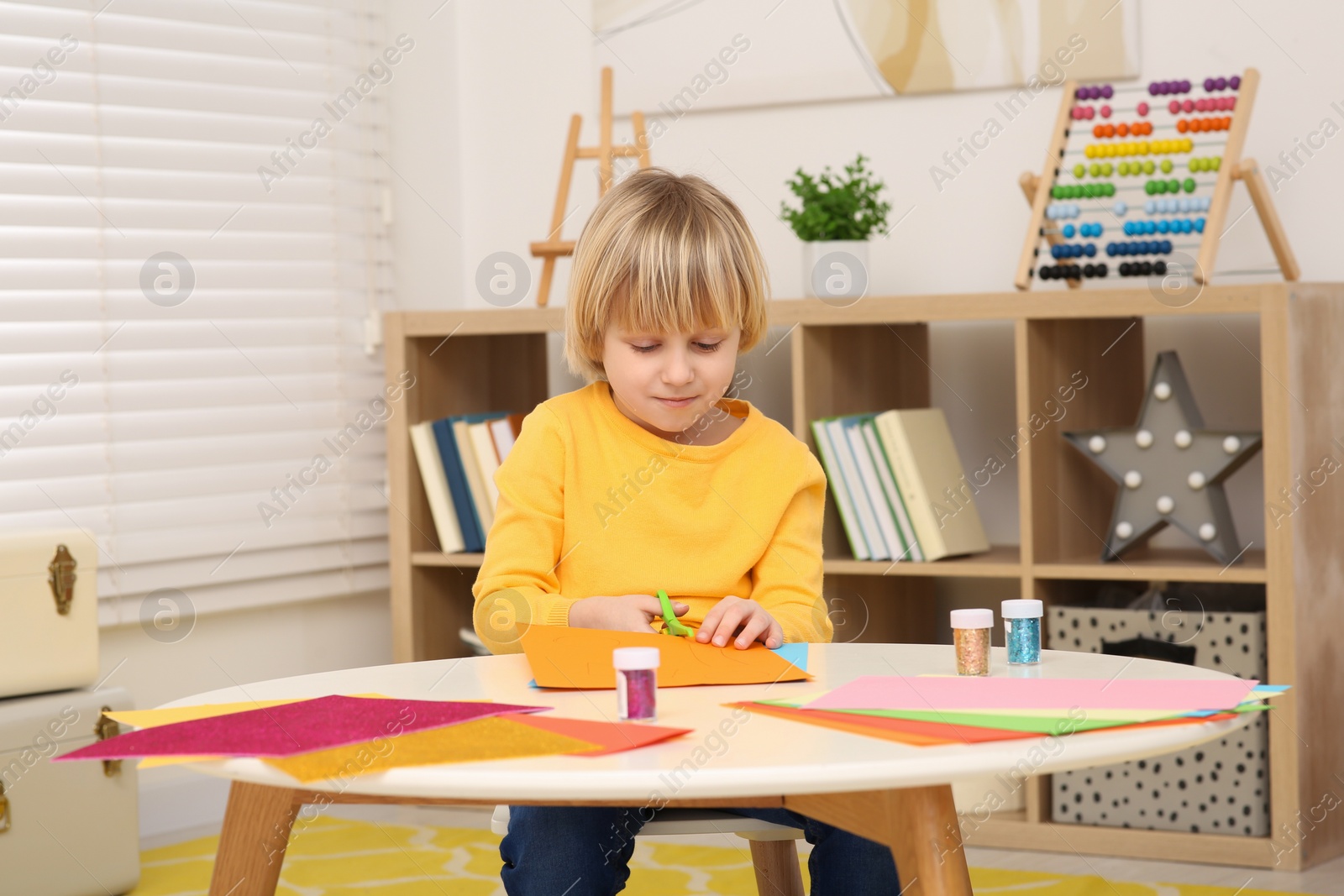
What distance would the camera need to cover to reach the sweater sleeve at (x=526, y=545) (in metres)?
1.44

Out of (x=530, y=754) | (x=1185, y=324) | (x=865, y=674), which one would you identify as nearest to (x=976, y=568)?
(x=1185, y=324)

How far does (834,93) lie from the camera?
287cm

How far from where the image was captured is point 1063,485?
2518 millimetres

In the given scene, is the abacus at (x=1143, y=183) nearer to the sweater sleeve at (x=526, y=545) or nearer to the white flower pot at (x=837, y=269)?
the white flower pot at (x=837, y=269)

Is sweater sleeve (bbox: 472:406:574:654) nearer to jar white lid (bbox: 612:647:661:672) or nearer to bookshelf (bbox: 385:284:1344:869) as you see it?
jar white lid (bbox: 612:647:661:672)

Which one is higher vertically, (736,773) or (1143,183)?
(1143,183)

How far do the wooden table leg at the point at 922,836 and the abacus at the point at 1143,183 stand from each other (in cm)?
151

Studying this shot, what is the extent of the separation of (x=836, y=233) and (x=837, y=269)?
0.23 ft

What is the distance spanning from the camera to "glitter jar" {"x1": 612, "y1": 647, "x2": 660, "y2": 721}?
3.35ft

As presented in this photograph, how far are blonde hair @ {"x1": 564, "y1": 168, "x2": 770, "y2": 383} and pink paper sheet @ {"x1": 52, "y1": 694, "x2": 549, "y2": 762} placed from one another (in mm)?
498

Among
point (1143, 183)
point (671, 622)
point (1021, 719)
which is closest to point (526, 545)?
point (671, 622)

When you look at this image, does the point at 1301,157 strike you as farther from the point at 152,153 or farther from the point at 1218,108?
the point at 152,153

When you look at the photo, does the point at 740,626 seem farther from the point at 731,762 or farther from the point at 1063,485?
the point at 1063,485

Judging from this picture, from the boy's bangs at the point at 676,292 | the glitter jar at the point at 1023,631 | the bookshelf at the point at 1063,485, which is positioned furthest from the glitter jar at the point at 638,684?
the bookshelf at the point at 1063,485
